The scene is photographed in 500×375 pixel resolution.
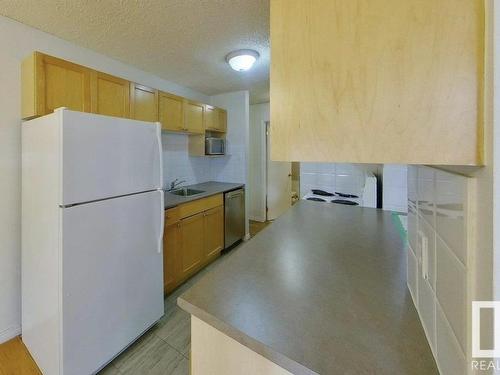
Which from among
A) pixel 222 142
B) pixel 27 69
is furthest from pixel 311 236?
pixel 222 142

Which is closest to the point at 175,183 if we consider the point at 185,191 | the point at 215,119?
the point at 185,191

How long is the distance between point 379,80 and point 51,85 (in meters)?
2.10

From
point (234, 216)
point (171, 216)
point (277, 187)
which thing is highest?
point (277, 187)

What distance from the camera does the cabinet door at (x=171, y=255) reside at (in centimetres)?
220

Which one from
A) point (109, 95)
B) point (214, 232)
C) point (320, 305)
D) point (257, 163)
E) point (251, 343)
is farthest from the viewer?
point (257, 163)

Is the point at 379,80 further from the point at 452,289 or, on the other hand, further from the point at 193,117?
the point at 193,117

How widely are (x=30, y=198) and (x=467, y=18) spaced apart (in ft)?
7.13

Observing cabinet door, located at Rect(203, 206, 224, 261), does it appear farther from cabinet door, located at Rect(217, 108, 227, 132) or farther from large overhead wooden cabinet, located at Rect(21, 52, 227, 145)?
cabinet door, located at Rect(217, 108, 227, 132)

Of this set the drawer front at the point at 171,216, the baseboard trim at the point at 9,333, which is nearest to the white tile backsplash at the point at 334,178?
the drawer front at the point at 171,216

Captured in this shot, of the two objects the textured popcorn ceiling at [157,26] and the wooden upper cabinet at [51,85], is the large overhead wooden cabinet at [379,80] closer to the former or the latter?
the textured popcorn ceiling at [157,26]

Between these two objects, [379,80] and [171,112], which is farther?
[171,112]

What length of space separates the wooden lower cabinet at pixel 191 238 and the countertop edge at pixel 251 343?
1613 mm

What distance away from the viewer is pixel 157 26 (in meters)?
1.77

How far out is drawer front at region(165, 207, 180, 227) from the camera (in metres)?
2.16
